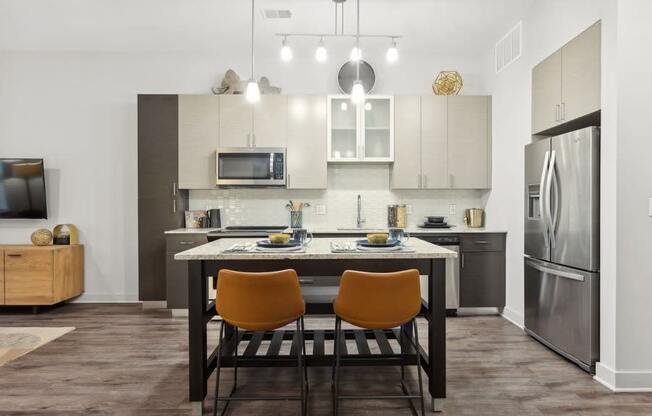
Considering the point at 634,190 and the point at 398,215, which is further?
the point at 398,215

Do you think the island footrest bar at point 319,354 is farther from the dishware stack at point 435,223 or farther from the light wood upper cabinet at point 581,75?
the light wood upper cabinet at point 581,75

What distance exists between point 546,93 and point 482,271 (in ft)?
6.08

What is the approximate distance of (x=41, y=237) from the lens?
15.2 feet

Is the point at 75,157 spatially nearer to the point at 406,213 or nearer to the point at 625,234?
the point at 406,213

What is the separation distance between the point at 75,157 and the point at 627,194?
543 cm

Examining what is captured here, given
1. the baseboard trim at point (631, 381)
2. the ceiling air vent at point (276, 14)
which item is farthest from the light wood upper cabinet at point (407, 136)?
the baseboard trim at point (631, 381)

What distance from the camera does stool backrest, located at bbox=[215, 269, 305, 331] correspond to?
2.12m

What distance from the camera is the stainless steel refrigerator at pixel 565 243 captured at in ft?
9.16

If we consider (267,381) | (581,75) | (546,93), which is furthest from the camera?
→ (546,93)

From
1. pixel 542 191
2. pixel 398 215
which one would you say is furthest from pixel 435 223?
pixel 542 191

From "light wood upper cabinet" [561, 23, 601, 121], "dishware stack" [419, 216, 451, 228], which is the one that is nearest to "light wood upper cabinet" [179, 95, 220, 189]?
"dishware stack" [419, 216, 451, 228]

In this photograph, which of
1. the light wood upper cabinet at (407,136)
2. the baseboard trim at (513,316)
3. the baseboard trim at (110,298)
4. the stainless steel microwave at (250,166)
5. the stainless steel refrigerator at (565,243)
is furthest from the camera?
the baseboard trim at (110,298)

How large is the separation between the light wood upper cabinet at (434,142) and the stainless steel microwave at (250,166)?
1570 millimetres

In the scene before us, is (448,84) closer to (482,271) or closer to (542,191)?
(542,191)
